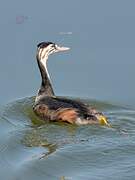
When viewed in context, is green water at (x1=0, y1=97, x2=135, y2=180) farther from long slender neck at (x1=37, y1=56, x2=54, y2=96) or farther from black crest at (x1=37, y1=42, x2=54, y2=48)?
black crest at (x1=37, y1=42, x2=54, y2=48)

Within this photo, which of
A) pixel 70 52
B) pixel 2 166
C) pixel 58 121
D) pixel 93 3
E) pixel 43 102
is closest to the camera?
pixel 2 166

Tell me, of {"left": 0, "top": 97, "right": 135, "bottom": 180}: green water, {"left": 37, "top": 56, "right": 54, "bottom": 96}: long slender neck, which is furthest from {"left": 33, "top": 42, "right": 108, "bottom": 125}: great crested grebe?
{"left": 0, "top": 97, "right": 135, "bottom": 180}: green water

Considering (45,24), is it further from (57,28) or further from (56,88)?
(56,88)

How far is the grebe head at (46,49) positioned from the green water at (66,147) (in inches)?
35.7

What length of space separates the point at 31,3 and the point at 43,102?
2673 mm

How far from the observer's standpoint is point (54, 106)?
32.2 feet

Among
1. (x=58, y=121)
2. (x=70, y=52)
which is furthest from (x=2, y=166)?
(x=70, y=52)

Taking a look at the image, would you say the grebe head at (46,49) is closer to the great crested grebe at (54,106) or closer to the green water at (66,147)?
the great crested grebe at (54,106)

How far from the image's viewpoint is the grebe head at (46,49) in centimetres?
1066

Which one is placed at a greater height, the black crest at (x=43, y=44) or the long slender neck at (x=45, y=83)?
the black crest at (x=43, y=44)

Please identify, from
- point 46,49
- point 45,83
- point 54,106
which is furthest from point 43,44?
point 54,106

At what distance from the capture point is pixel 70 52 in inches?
438

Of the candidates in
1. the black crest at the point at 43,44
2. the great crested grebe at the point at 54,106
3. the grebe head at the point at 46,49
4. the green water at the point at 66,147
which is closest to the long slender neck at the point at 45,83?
the great crested grebe at the point at 54,106

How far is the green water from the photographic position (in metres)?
7.81
